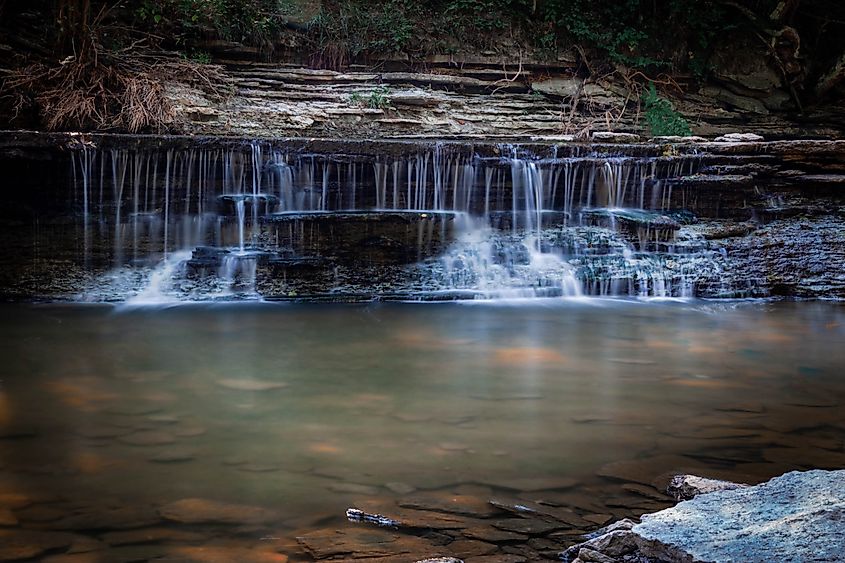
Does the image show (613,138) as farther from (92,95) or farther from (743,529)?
(743,529)

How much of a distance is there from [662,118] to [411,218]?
219 inches

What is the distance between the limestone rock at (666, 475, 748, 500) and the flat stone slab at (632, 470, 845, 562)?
9.6 inches

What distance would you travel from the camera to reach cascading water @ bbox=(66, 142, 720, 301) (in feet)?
29.2

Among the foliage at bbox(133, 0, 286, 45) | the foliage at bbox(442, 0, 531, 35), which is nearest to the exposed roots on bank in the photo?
the foliage at bbox(133, 0, 286, 45)

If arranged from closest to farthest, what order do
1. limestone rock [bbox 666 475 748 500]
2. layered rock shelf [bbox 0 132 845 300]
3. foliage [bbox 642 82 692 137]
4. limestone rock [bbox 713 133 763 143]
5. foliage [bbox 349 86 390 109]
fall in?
limestone rock [bbox 666 475 748 500] → layered rock shelf [bbox 0 132 845 300] → limestone rock [bbox 713 133 763 143] → foliage [bbox 349 86 390 109] → foliage [bbox 642 82 692 137]

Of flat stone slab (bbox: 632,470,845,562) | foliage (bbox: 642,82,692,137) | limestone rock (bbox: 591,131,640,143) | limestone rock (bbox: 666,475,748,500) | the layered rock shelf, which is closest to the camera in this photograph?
flat stone slab (bbox: 632,470,845,562)

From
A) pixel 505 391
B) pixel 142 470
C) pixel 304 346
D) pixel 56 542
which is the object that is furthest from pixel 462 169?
pixel 56 542

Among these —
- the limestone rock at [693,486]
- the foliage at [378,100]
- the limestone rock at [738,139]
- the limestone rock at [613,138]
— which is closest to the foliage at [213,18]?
the foliage at [378,100]

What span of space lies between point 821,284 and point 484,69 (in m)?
6.66

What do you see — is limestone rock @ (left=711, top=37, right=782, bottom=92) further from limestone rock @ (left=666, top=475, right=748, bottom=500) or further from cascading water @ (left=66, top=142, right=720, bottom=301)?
limestone rock @ (left=666, top=475, right=748, bottom=500)

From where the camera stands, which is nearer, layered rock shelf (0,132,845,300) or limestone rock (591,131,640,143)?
layered rock shelf (0,132,845,300)

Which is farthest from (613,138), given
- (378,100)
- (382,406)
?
(382,406)

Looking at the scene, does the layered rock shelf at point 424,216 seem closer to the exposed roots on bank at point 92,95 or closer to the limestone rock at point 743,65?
the exposed roots on bank at point 92,95

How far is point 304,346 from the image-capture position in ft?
22.0
